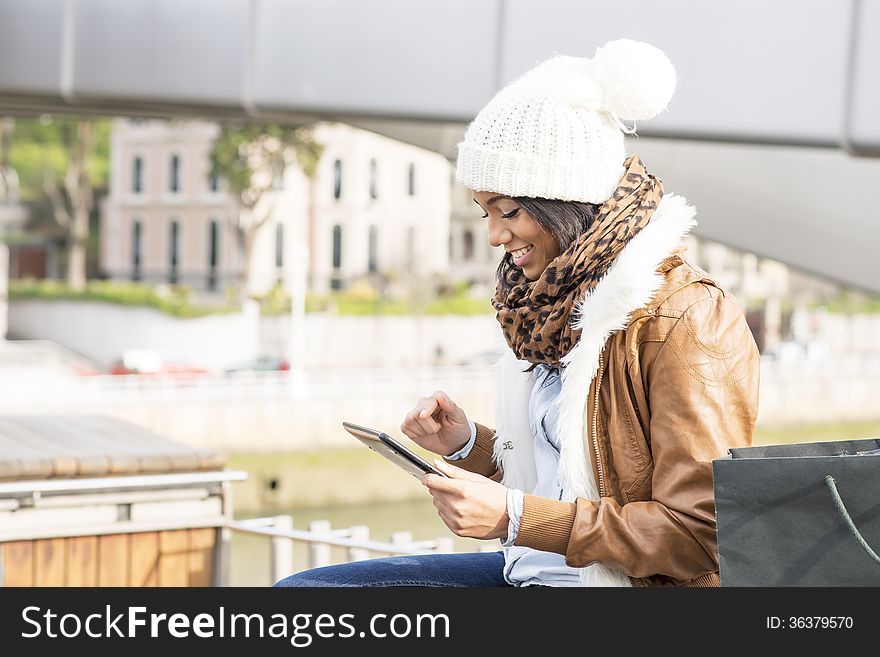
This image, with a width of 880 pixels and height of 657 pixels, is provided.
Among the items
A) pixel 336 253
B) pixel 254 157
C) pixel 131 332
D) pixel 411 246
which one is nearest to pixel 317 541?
pixel 131 332

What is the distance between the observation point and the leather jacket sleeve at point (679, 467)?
6.81 ft

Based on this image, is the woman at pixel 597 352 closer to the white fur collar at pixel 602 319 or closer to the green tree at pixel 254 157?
the white fur collar at pixel 602 319

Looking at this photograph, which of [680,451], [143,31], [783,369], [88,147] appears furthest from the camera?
[88,147]

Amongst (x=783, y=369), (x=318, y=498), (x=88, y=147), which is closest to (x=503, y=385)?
(x=318, y=498)

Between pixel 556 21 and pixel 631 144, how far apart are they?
1170 millimetres

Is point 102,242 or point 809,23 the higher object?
point 809,23

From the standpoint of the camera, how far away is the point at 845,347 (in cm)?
4347

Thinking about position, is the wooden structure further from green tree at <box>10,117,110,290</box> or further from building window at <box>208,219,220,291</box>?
building window at <box>208,219,220,291</box>

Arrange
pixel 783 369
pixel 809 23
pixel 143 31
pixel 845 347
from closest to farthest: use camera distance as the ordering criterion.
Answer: pixel 809 23
pixel 143 31
pixel 783 369
pixel 845 347

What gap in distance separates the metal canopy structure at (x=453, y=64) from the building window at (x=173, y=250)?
37152 mm

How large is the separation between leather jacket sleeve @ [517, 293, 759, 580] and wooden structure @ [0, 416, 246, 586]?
230cm

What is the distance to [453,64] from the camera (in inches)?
233

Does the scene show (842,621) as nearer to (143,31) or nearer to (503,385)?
(503,385)

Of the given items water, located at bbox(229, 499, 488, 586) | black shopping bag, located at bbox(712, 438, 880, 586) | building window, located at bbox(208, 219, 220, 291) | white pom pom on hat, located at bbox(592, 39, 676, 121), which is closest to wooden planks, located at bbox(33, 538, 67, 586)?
white pom pom on hat, located at bbox(592, 39, 676, 121)
